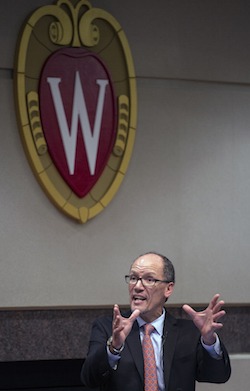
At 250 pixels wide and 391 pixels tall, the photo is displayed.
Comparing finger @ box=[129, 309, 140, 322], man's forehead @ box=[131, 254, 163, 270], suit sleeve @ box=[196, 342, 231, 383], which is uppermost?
man's forehead @ box=[131, 254, 163, 270]

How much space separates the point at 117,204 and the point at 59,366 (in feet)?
3.48

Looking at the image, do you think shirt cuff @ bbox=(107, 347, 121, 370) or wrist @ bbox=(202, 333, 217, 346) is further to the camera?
wrist @ bbox=(202, 333, 217, 346)

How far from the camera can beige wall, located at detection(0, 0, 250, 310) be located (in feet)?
15.7

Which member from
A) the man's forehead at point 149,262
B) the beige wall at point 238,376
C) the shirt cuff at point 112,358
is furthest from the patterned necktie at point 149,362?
the beige wall at point 238,376

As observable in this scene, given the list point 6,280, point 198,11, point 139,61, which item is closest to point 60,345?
point 6,280

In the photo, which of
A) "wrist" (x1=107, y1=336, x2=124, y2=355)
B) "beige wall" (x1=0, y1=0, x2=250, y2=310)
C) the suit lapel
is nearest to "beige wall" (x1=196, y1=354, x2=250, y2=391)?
"beige wall" (x1=0, y1=0, x2=250, y2=310)

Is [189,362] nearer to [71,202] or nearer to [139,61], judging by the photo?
[71,202]

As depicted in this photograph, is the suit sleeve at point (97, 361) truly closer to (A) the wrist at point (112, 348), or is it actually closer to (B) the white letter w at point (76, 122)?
(A) the wrist at point (112, 348)

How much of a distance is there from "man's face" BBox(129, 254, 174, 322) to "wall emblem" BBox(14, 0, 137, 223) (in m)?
1.10

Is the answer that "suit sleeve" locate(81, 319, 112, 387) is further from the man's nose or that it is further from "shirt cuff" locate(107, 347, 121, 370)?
the man's nose

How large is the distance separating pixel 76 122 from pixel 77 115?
0.14 ft

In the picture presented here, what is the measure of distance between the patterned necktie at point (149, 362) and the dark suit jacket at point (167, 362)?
26 mm

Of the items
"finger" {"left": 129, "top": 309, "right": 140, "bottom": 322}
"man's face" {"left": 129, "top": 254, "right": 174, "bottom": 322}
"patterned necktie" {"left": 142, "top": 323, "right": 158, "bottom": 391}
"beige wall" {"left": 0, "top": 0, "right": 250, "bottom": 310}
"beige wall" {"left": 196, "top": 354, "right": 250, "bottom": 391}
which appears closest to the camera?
"finger" {"left": 129, "top": 309, "right": 140, "bottom": 322}

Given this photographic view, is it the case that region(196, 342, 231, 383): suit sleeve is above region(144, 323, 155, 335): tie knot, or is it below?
below
